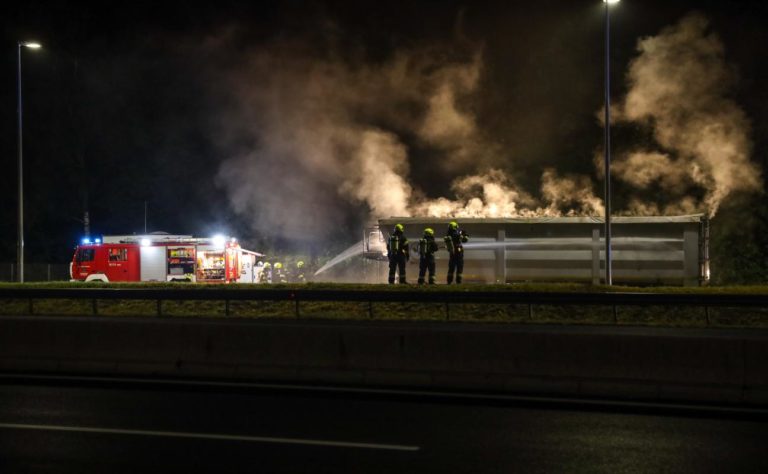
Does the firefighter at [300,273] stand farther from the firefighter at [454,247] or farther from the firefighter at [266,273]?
the firefighter at [454,247]

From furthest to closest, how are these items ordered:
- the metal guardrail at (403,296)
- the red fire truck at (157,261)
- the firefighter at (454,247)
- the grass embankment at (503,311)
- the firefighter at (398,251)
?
1. the red fire truck at (157,261)
2. the firefighter at (398,251)
3. the firefighter at (454,247)
4. the grass embankment at (503,311)
5. the metal guardrail at (403,296)

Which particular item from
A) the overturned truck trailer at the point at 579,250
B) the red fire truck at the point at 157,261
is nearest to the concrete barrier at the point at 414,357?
the overturned truck trailer at the point at 579,250

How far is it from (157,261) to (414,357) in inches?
816

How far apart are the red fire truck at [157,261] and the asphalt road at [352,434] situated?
19077 mm

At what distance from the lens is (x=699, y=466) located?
267 inches

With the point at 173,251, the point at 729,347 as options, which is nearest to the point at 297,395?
the point at 729,347

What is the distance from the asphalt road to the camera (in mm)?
6840

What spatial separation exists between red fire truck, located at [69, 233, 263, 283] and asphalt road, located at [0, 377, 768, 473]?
19.1 meters

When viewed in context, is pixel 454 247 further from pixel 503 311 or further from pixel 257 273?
pixel 257 273

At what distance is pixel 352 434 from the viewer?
312 inches

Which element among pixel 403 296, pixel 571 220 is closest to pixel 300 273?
pixel 571 220

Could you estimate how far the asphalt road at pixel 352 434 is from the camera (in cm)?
684

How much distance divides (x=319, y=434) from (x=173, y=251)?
2284 cm

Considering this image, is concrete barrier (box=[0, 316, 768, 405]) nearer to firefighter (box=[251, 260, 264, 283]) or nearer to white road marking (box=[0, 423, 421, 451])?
white road marking (box=[0, 423, 421, 451])
